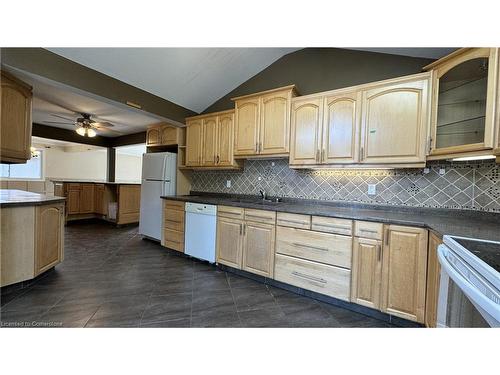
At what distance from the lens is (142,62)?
246cm

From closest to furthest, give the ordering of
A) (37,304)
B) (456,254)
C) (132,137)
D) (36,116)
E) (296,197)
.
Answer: (456,254) < (37,304) < (296,197) < (36,116) < (132,137)

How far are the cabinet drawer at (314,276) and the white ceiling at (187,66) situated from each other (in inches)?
88.6

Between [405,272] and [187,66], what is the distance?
3.24m

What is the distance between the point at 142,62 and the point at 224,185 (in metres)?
1.95

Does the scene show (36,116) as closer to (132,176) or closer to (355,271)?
(132,176)

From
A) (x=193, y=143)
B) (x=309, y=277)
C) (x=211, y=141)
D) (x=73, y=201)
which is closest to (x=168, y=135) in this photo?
(x=193, y=143)

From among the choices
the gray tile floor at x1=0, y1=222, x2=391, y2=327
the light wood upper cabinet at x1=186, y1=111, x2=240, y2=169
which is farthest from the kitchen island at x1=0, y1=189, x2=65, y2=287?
the light wood upper cabinet at x1=186, y1=111, x2=240, y2=169

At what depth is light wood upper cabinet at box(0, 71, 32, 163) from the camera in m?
1.97

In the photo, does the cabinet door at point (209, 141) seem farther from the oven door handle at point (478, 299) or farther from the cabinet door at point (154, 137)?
the oven door handle at point (478, 299)

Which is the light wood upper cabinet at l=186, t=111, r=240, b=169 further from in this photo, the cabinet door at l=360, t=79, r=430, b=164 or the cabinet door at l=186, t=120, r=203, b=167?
the cabinet door at l=360, t=79, r=430, b=164

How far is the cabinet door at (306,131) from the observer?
2.34 metres

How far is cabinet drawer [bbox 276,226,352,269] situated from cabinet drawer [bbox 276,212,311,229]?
0.14ft
